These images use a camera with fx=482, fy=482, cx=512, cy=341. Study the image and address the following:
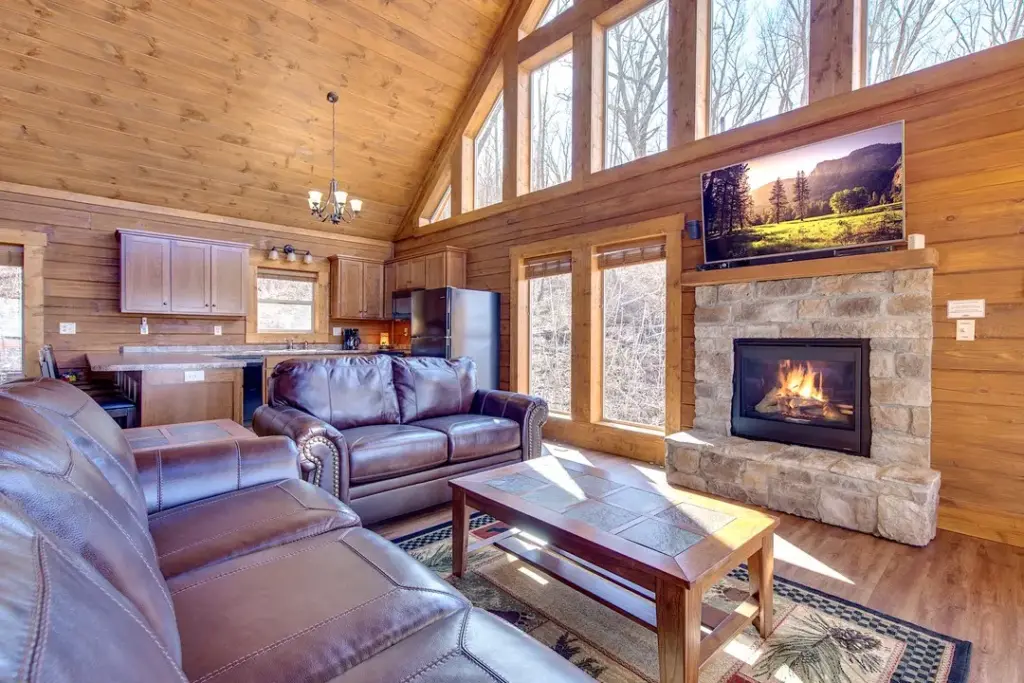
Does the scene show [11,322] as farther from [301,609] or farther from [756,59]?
[756,59]

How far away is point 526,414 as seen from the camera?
135 inches

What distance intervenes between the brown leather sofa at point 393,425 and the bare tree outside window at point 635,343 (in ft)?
4.29

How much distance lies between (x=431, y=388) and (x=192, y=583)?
7.76ft

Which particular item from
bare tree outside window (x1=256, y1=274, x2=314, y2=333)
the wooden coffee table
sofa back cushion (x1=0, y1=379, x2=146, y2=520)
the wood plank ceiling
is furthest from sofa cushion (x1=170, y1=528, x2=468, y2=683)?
bare tree outside window (x1=256, y1=274, x2=314, y2=333)

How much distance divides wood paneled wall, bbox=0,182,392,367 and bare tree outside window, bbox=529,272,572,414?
3.90m

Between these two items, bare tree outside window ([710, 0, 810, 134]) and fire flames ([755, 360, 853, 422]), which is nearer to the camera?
fire flames ([755, 360, 853, 422])

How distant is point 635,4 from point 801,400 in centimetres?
374

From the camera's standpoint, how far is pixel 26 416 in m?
1.10

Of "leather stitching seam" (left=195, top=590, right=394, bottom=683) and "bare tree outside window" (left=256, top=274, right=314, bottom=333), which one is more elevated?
"bare tree outside window" (left=256, top=274, right=314, bottom=333)

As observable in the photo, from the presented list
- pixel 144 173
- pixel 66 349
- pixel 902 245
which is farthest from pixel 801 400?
pixel 66 349

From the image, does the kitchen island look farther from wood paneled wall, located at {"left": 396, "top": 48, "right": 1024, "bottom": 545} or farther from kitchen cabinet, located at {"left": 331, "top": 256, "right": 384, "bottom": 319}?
wood paneled wall, located at {"left": 396, "top": 48, "right": 1024, "bottom": 545}

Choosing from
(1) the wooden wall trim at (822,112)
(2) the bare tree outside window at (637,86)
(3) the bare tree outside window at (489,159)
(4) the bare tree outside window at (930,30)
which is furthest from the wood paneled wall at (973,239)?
(3) the bare tree outside window at (489,159)

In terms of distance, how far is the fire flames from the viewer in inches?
126

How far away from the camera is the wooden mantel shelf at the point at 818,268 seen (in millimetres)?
2777
